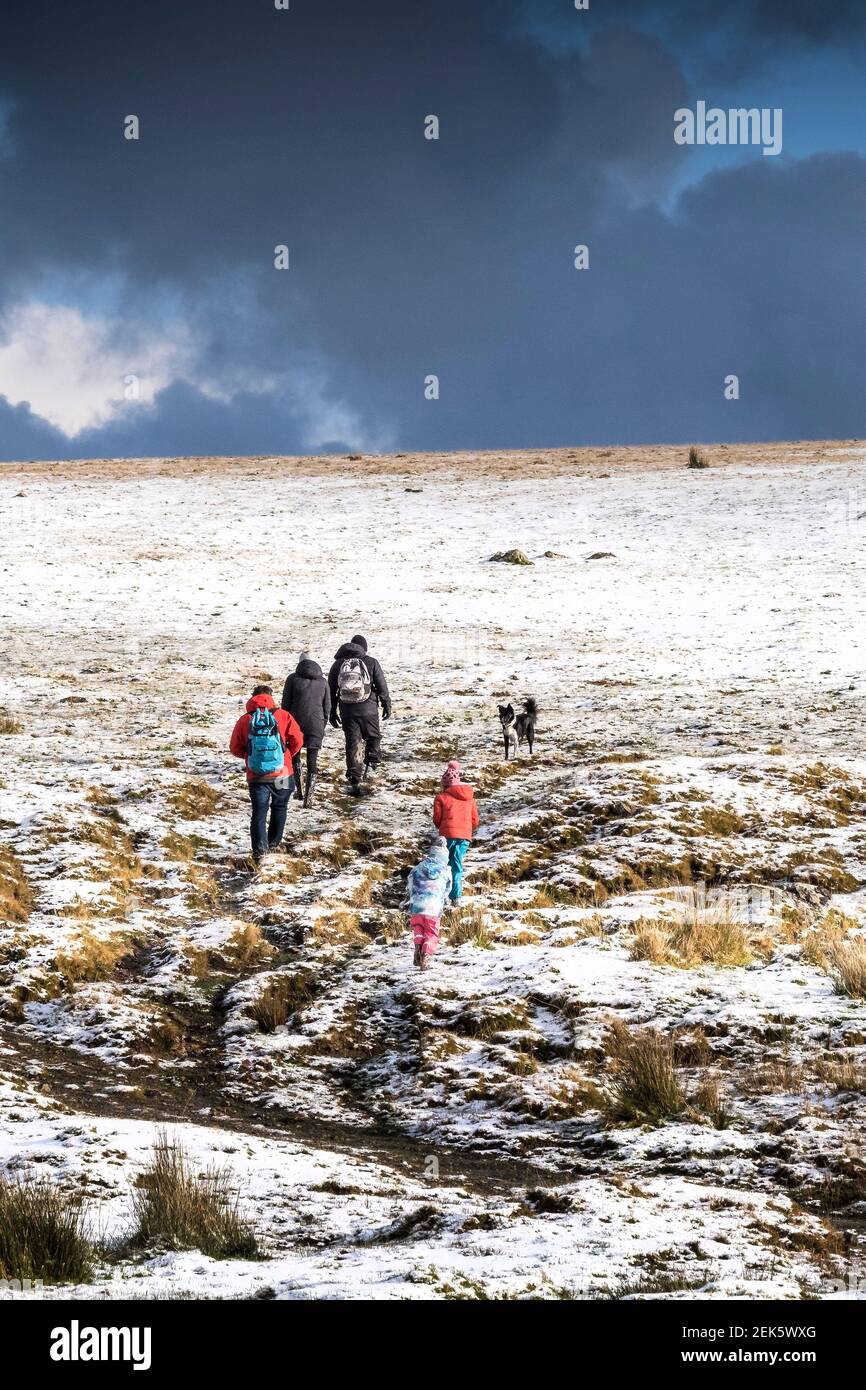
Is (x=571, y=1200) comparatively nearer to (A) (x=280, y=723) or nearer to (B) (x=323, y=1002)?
(B) (x=323, y=1002)

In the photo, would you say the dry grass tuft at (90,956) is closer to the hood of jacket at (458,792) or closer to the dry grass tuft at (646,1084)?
the hood of jacket at (458,792)

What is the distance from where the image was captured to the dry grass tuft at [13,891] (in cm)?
1219

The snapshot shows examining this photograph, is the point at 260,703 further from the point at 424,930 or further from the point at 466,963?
the point at 466,963

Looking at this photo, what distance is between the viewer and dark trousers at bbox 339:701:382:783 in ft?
55.9

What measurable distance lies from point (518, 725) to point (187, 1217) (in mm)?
12674

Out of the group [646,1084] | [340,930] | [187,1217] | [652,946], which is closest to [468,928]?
[340,930]

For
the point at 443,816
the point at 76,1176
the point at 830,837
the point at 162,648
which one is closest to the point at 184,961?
the point at 443,816

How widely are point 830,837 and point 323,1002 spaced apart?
24.3 feet

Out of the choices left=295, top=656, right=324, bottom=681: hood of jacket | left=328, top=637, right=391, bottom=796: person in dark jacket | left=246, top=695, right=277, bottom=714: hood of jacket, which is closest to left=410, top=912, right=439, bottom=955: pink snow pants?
left=246, top=695, right=277, bottom=714: hood of jacket

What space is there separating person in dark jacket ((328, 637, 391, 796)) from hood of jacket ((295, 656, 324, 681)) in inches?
20.1

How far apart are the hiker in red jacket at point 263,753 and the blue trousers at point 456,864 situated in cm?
239

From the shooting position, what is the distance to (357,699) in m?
16.8

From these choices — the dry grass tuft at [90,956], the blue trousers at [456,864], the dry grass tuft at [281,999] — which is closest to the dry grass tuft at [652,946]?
the blue trousers at [456,864]

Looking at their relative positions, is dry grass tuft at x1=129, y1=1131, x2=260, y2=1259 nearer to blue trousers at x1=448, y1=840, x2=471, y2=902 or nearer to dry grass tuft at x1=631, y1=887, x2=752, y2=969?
dry grass tuft at x1=631, y1=887, x2=752, y2=969
